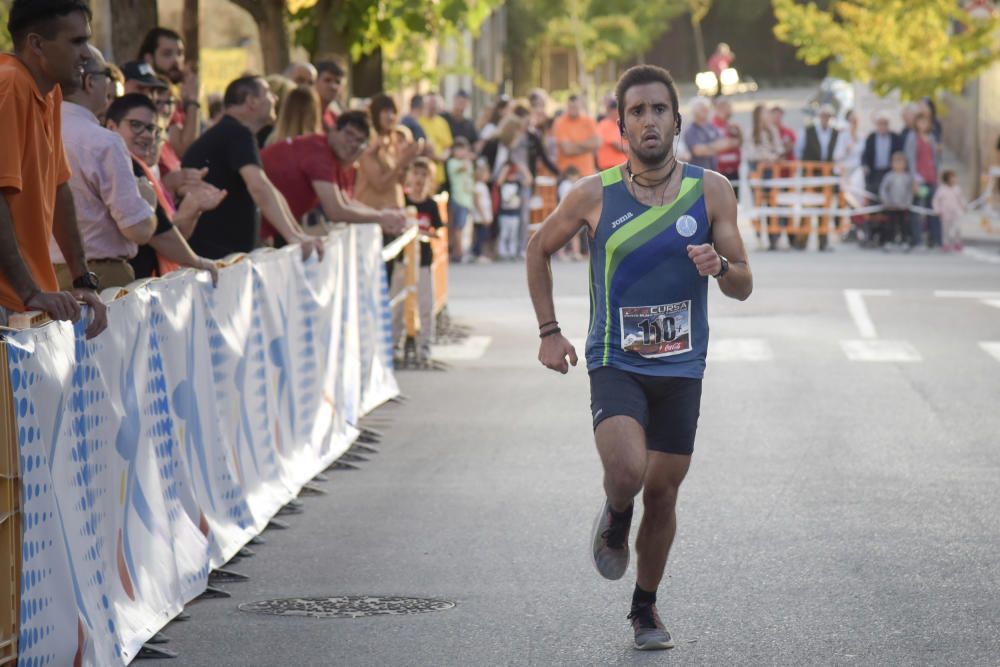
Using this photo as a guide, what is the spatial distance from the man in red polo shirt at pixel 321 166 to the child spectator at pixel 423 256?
3220 millimetres

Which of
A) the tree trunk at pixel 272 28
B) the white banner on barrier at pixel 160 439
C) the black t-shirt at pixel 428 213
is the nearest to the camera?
the white banner on barrier at pixel 160 439

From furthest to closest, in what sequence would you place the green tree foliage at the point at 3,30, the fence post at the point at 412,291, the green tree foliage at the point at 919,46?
the green tree foliage at the point at 919,46 < the green tree foliage at the point at 3,30 < the fence post at the point at 412,291

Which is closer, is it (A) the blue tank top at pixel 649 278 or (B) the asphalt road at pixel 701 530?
(A) the blue tank top at pixel 649 278

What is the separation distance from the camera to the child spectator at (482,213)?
28.2 m

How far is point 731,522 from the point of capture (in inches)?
369

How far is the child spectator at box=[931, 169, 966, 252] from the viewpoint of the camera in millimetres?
30203

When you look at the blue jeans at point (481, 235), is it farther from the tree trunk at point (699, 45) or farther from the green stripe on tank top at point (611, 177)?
the tree trunk at point (699, 45)

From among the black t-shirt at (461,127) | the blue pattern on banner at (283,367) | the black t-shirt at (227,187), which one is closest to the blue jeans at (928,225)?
the black t-shirt at (461,127)

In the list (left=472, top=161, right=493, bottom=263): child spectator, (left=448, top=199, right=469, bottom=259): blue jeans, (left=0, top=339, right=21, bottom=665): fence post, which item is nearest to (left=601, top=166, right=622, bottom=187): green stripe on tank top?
(left=0, top=339, right=21, bottom=665): fence post

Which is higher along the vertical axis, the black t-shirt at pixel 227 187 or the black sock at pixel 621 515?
the black t-shirt at pixel 227 187

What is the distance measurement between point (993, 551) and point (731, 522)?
1232 mm

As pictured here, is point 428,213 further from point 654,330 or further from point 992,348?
point 654,330

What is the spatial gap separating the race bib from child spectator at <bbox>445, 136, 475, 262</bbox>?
2055cm

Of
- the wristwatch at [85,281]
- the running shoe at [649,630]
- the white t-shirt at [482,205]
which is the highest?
the wristwatch at [85,281]
